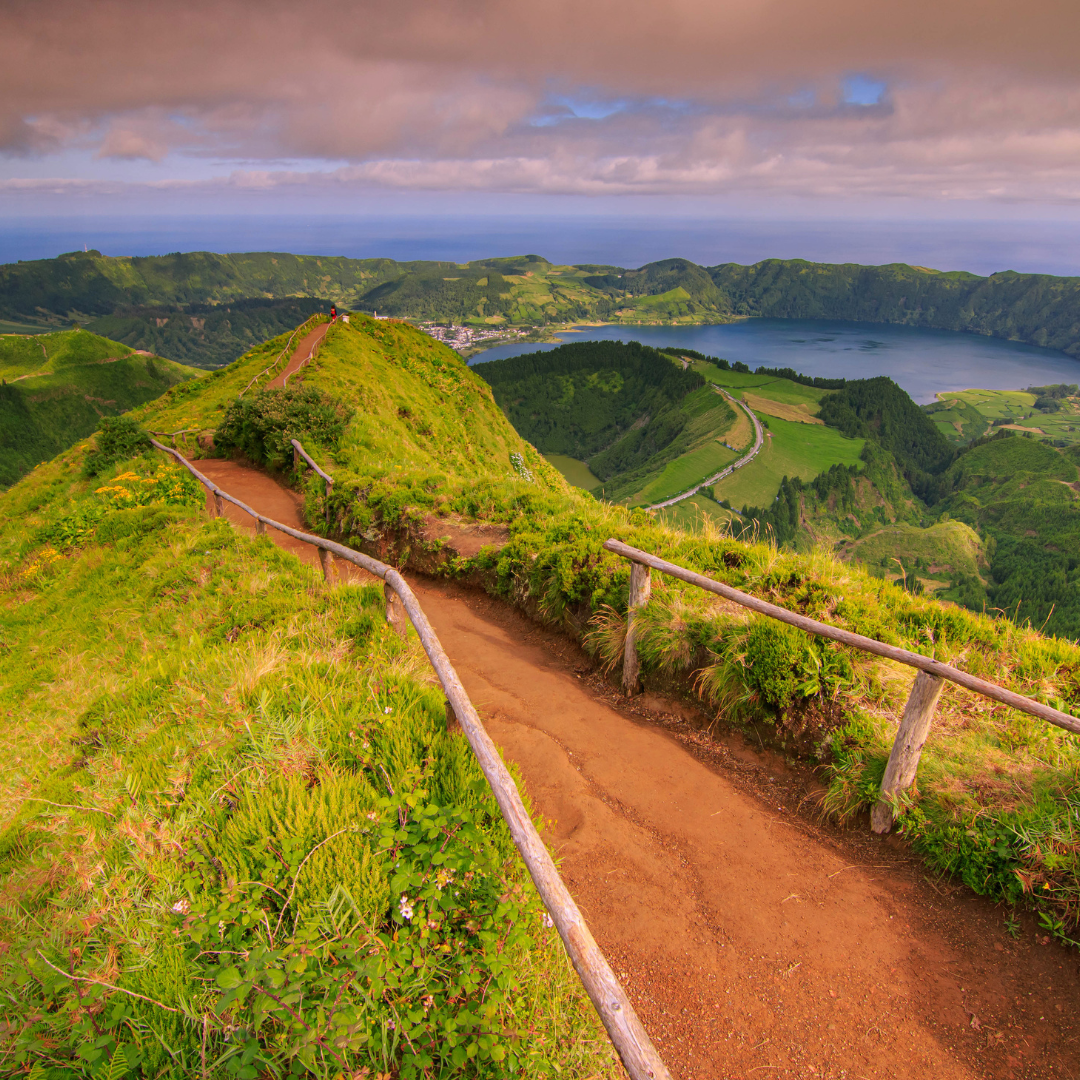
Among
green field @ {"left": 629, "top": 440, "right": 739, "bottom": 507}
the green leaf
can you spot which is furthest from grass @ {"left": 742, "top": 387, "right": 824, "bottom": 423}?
the green leaf

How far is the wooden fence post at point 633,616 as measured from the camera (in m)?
6.58

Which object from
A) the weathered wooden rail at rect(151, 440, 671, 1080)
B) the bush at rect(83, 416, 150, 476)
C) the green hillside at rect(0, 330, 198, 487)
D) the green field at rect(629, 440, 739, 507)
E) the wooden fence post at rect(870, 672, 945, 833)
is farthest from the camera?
the green field at rect(629, 440, 739, 507)

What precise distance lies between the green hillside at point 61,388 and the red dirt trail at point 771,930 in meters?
143

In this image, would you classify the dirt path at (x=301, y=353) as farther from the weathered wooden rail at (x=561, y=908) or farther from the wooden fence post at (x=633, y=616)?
the weathered wooden rail at (x=561, y=908)

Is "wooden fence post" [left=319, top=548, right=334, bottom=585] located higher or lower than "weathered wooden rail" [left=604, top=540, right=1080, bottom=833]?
lower

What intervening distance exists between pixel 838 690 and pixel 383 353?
3913cm

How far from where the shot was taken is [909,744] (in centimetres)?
445

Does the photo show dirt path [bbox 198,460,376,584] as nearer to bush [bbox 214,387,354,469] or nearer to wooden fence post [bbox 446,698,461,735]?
bush [bbox 214,387,354,469]

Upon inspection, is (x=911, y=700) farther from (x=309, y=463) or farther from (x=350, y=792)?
(x=309, y=463)

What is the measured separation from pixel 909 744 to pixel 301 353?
3593cm

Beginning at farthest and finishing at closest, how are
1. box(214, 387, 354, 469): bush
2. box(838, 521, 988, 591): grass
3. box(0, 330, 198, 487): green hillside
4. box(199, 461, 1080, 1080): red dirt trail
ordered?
1. box(0, 330, 198, 487): green hillside
2. box(838, 521, 988, 591): grass
3. box(214, 387, 354, 469): bush
4. box(199, 461, 1080, 1080): red dirt trail

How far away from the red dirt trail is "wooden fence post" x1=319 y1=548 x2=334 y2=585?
3774 mm

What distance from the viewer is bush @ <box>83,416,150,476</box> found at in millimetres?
19406

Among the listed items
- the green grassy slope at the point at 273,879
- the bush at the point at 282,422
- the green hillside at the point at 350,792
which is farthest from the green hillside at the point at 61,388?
the green grassy slope at the point at 273,879
